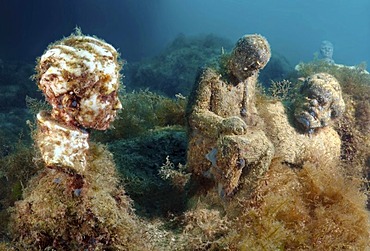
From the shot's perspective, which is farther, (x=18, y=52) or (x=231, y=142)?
(x=18, y=52)

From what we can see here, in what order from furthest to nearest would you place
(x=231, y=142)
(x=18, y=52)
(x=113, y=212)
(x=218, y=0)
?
(x=218, y=0) < (x=18, y=52) < (x=231, y=142) < (x=113, y=212)

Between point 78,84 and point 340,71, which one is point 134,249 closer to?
point 78,84

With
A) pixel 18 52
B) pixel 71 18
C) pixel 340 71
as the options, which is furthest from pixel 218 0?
pixel 340 71

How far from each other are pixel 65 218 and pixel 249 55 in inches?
101

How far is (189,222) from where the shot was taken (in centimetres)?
303

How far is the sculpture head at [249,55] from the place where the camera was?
349 centimetres

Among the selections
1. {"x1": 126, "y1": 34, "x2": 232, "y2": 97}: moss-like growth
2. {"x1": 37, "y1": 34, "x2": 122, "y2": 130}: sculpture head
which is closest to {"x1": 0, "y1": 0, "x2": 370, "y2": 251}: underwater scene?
{"x1": 37, "y1": 34, "x2": 122, "y2": 130}: sculpture head

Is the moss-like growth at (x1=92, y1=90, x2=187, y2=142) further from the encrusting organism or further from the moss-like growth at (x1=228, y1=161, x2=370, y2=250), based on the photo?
the moss-like growth at (x1=228, y1=161, x2=370, y2=250)

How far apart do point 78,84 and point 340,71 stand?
5.69m

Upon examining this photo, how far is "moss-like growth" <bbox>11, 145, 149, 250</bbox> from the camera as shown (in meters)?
2.40

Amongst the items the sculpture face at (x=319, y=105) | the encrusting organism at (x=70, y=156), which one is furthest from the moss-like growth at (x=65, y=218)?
the sculpture face at (x=319, y=105)

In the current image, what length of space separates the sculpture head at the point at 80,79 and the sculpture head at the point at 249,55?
5.47 ft

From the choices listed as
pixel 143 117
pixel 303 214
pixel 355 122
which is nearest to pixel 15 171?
pixel 143 117

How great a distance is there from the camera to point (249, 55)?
11.6ft
